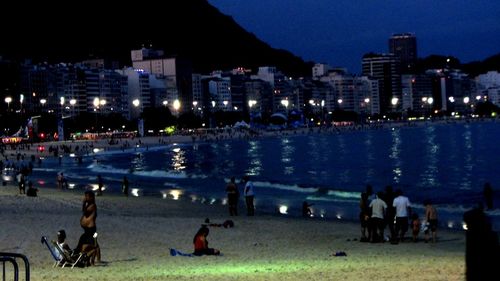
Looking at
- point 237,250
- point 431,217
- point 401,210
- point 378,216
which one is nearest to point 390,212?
point 401,210

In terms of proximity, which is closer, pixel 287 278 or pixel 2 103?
pixel 287 278

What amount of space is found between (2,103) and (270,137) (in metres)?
42.2

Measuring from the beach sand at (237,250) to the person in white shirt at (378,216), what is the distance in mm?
273

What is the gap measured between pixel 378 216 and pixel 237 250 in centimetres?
231

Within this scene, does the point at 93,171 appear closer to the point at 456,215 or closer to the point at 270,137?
the point at 456,215

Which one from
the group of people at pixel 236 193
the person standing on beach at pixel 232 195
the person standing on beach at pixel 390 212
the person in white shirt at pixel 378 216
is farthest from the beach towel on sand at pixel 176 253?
the person standing on beach at pixel 232 195

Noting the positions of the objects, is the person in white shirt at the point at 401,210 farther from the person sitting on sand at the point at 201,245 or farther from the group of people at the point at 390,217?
the person sitting on sand at the point at 201,245

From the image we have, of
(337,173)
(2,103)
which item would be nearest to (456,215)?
(337,173)

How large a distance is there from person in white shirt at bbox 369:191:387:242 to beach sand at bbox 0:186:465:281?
27cm

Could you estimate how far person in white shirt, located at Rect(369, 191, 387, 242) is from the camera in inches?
461

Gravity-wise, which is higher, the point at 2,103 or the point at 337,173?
the point at 2,103

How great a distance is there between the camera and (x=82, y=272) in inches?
354

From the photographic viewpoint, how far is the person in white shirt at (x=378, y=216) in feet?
38.4

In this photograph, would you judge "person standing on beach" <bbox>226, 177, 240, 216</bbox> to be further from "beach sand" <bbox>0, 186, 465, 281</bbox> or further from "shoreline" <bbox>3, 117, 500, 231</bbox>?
"shoreline" <bbox>3, 117, 500, 231</bbox>
